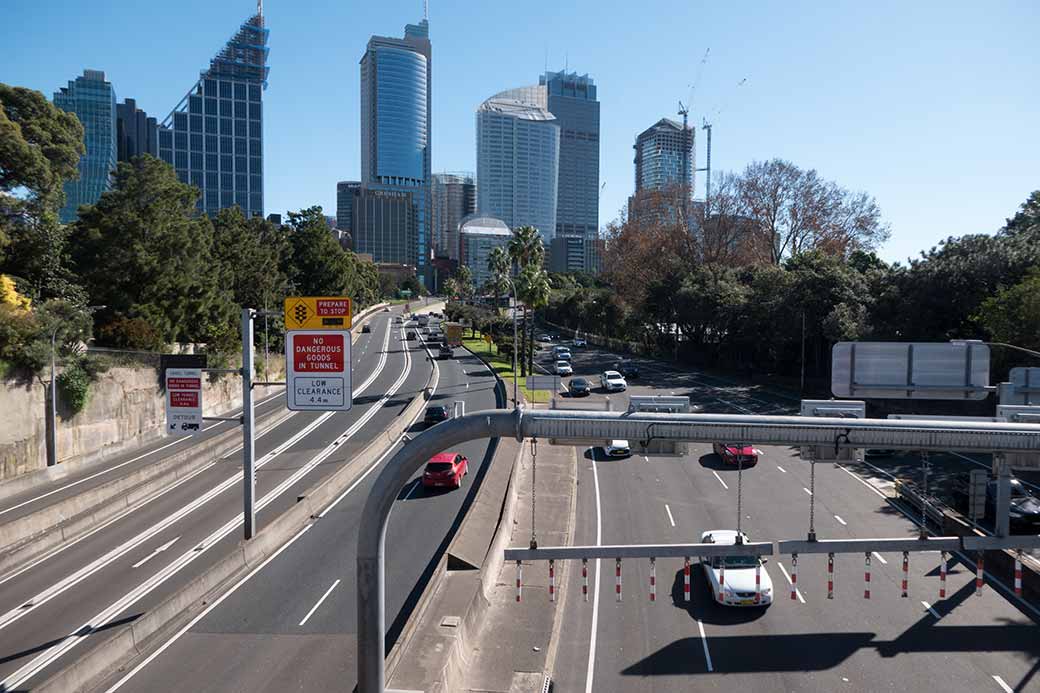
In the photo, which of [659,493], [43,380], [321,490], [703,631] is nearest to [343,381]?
[703,631]

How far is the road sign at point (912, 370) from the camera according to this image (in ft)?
38.6

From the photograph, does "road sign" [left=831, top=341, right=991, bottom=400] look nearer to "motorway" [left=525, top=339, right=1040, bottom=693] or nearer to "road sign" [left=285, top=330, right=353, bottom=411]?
"motorway" [left=525, top=339, right=1040, bottom=693]

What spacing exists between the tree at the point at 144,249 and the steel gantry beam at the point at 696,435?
4415cm

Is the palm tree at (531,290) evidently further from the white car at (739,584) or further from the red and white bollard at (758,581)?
the red and white bollard at (758,581)

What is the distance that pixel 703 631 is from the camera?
18.4 m

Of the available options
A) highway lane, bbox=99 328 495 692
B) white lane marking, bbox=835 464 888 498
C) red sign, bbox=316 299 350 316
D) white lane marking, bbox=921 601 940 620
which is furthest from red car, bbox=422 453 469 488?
white lane marking, bbox=921 601 940 620

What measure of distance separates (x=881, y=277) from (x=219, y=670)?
5488 centimetres

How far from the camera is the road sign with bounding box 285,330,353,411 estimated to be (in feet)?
58.1

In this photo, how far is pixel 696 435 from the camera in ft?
31.6

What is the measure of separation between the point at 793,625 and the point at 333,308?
1451 centimetres

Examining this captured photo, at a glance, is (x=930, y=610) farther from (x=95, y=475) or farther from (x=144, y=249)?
(x=144, y=249)

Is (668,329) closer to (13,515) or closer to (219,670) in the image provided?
(13,515)

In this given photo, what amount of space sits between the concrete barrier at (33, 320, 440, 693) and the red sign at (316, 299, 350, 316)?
794 centimetres

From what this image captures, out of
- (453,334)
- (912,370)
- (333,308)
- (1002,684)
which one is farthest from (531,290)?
(912,370)
